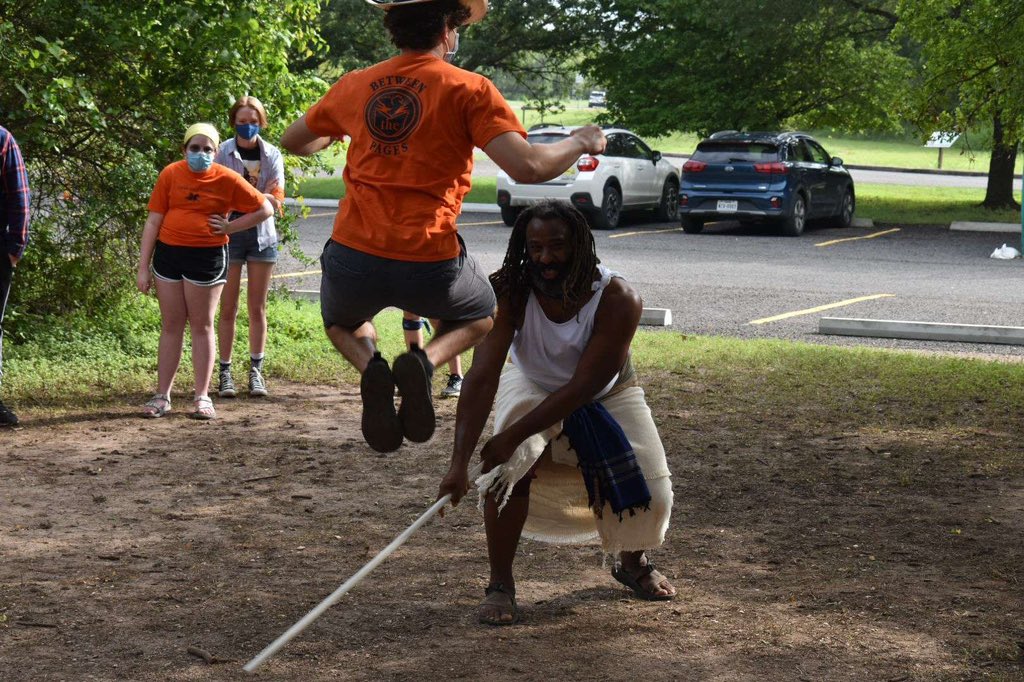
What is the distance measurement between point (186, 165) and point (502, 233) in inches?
523

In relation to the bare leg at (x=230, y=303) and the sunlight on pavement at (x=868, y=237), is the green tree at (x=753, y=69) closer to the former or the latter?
the sunlight on pavement at (x=868, y=237)

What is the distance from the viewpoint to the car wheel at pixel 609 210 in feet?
74.3

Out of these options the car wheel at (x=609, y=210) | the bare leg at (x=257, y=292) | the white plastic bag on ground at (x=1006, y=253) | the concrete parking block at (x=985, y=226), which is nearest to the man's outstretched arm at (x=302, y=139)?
the bare leg at (x=257, y=292)

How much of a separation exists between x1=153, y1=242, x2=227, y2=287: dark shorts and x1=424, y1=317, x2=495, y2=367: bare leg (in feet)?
10.9

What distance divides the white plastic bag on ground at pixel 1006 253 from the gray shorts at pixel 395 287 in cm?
1499

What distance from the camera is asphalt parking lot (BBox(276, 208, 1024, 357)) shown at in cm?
1321

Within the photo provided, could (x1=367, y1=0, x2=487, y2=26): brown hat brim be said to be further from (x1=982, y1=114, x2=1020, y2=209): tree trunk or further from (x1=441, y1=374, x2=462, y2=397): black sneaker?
(x1=982, y1=114, x2=1020, y2=209): tree trunk

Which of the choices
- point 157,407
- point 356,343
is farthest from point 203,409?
point 356,343

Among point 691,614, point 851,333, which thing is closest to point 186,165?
point 691,614

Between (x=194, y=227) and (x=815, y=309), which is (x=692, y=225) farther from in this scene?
(x=194, y=227)

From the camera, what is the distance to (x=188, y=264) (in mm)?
8234

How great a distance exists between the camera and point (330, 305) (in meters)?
5.15

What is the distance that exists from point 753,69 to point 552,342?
23.9m

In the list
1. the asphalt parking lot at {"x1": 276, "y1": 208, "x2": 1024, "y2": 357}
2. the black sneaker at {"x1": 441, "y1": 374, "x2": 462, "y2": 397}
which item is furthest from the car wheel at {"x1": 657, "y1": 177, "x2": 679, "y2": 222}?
the black sneaker at {"x1": 441, "y1": 374, "x2": 462, "y2": 397}
